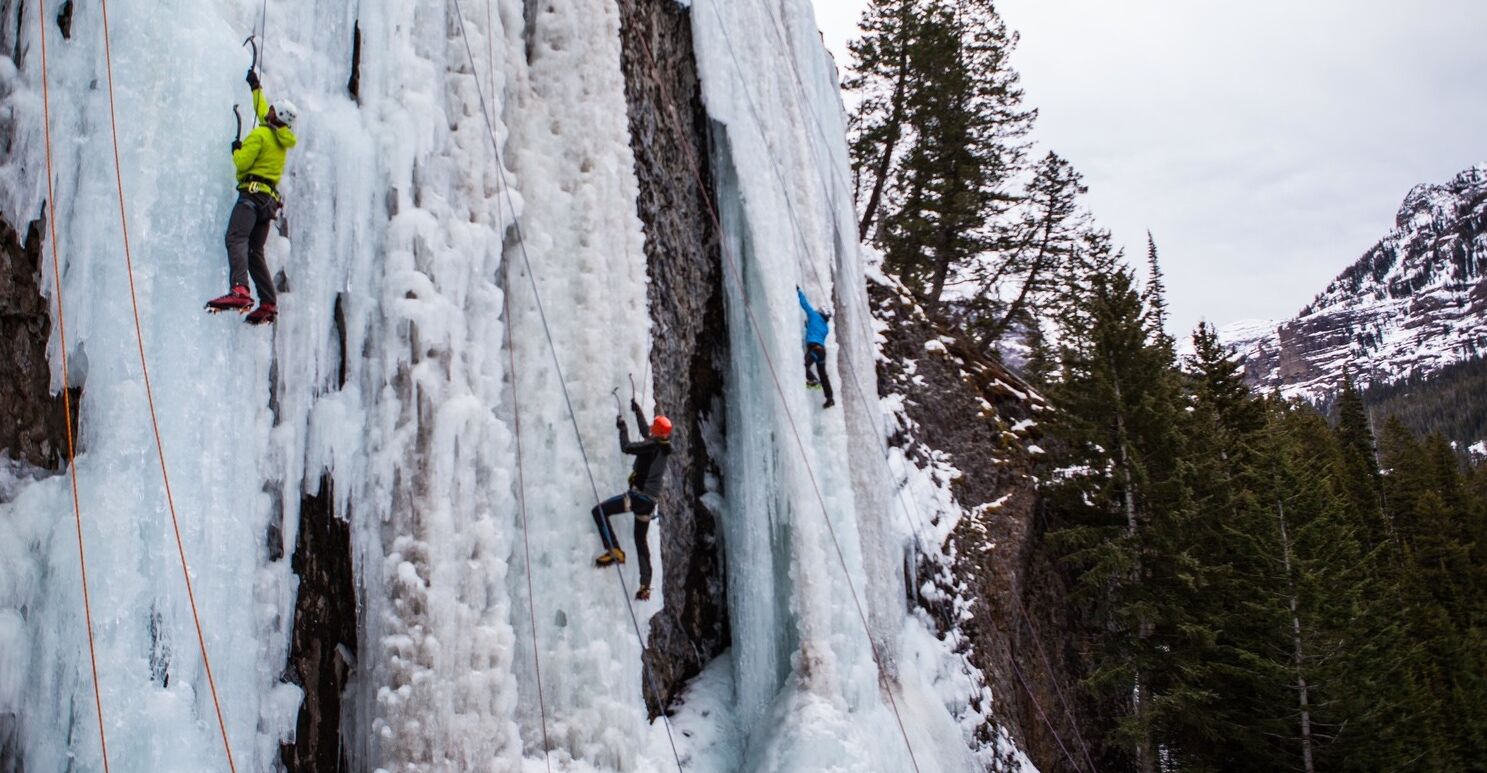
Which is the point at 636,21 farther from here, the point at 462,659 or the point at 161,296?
the point at 462,659

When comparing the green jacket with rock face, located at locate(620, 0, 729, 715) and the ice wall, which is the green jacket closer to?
rock face, located at locate(620, 0, 729, 715)

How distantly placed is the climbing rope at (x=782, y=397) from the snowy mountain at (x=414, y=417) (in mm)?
47

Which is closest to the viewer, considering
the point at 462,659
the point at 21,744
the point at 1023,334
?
the point at 21,744

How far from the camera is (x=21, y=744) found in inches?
179

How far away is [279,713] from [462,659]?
3.47 ft

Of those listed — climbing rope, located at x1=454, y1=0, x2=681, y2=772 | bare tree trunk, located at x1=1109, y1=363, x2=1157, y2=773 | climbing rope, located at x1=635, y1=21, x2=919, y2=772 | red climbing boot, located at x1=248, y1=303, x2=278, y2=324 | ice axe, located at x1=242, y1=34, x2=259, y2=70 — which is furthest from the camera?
bare tree trunk, located at x1=1109, y1=363, x2=1157, y2=773

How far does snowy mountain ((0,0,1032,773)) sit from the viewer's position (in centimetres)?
500

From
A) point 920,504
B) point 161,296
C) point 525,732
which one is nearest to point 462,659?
point 525,732

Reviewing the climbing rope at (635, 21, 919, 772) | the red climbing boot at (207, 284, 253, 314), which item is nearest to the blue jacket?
the climbing rope at (635, 21, 919, 772)

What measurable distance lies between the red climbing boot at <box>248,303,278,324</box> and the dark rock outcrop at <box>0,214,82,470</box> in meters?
0.91

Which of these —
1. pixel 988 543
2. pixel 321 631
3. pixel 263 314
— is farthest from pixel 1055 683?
pixel 263 314

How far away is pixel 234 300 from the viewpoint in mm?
5359

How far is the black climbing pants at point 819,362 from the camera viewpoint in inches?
408

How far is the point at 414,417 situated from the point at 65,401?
1850 millimetres
